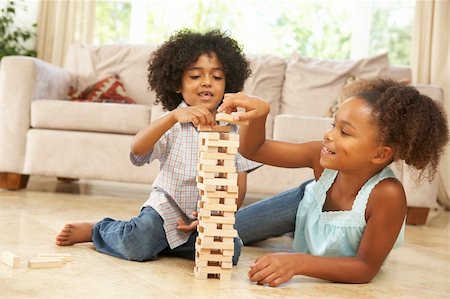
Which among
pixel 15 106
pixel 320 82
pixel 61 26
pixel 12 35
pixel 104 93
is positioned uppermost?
pixel 61 26

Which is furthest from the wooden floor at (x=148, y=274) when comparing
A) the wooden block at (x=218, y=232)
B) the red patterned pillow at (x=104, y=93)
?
the red patterned pillow at (x=104, y=93)

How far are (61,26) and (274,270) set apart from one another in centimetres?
409

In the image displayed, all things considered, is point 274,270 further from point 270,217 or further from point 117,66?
point 117,66

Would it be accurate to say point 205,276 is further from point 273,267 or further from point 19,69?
point 19,69

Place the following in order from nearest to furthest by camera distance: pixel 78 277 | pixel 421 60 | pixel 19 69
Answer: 1. pixel 78 277
2. pixel 19 69
3. pixel 421 60

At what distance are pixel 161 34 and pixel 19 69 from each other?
2.30 metres

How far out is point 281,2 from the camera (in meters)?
5.85

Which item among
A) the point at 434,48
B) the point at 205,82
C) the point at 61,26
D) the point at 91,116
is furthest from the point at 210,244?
the point at 61,26

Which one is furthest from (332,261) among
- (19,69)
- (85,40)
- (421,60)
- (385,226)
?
(85,40)

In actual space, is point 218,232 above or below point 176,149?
below

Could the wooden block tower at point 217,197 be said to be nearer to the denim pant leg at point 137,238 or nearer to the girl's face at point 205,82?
the denim pant leg at point 137,238

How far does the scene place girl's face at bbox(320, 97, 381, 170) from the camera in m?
1.99

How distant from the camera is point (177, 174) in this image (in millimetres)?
2184

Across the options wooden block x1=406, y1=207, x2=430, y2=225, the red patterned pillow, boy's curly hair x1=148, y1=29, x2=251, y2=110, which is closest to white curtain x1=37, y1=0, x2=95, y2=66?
the red patterned pillow
